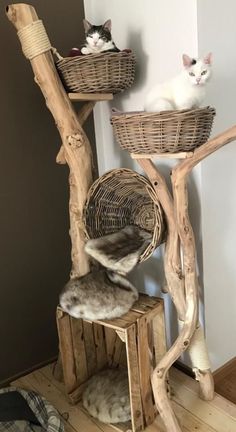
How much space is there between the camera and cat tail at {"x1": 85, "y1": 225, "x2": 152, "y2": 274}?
1.49 m

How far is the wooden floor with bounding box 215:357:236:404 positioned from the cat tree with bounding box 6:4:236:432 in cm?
24

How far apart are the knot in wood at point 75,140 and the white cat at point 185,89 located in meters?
0.30

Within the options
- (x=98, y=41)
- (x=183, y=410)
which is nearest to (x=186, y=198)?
(x=98, y=41)

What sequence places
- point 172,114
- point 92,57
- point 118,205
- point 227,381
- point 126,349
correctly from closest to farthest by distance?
1. point 172,114
2. point 92,57
3. point 126,349
4. point 118,205
5. point 227,381

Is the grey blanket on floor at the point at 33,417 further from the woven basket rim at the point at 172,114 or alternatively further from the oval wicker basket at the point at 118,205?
the woven basket rim at the point at 172,114

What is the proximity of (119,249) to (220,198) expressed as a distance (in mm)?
477

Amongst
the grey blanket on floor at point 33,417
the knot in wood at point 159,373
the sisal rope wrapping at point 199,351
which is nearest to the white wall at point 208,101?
the sisal rope wrapping at point 199,351

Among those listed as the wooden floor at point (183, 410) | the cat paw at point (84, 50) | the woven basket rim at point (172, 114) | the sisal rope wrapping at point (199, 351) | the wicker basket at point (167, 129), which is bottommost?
the wooden floor at point (183, 410)

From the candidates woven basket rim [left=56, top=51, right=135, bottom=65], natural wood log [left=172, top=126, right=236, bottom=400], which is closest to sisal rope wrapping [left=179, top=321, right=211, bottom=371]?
natural wood log [left=172, top=126, right=236, bottom=400]

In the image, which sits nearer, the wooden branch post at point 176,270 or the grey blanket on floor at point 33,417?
the wooden branch post at point 176,270

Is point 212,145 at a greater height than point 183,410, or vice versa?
point 212,145

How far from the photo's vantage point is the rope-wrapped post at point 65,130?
4.63ft

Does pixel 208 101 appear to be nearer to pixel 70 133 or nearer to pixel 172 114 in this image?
pixel 172 114

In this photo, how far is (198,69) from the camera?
1248mm
